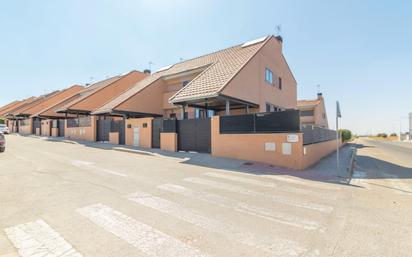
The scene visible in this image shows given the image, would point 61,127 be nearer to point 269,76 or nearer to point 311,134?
point 269,76

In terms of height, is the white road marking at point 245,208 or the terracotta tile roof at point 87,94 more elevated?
the terracotta tile roof at point 87,94

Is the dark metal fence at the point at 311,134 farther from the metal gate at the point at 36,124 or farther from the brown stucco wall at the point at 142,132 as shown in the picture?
the metal gate at the point at 36,124

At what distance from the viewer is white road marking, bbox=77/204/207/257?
3197 mm

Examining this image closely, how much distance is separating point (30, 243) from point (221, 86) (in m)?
11.8

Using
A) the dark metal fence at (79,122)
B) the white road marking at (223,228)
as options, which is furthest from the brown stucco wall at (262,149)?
the dark metal fence at (79,122)

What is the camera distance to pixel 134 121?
1836 centimetres

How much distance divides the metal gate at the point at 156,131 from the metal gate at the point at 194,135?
6.29 feet

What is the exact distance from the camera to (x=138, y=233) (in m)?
3.74

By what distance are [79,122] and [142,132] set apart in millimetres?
12078

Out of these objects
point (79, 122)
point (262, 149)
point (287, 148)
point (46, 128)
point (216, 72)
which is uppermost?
point (216, 72)

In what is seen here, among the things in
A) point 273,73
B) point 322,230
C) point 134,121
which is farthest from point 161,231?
point 273,73

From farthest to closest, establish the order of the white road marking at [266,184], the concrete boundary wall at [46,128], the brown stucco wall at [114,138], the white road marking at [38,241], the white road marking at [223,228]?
the concrete boundary wall at [46,128] → the brown stucco wall at [114,138] → the white road marking at [266,184] → the white road marking at [223,228] → the white road marking at [38,241]

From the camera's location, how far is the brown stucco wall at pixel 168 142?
15312 mm

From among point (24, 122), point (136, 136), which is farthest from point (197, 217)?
point (24, 122)
